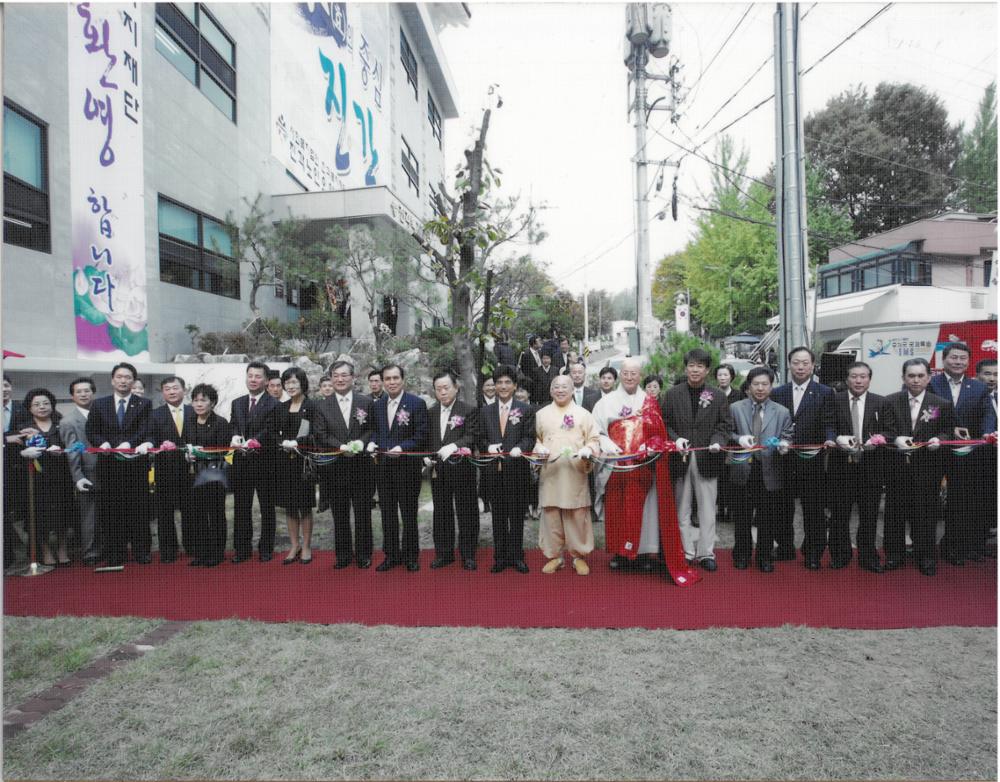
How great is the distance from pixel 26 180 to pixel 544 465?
662cm

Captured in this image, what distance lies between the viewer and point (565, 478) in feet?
15.3

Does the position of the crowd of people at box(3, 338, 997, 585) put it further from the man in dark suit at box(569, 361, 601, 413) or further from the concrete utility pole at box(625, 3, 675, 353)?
the concrete utility pole at box(625, 3, 675, 353)

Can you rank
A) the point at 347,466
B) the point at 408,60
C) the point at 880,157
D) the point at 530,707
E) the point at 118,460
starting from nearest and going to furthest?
the point at 530,707 → the point at 347,466 → the point at 118,460 → the point at 880,157 → the point at 408,60

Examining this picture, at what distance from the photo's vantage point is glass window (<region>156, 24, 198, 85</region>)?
9.76 meters

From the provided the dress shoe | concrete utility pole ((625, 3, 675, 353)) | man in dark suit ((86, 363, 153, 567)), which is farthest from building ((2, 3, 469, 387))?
concrete utility pole ((625, 3, 675, 353))

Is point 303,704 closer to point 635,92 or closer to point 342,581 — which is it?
point 342,581

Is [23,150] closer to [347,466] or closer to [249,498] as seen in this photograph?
Result: [249,498]

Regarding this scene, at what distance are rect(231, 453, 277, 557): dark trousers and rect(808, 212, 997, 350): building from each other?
8.70 m

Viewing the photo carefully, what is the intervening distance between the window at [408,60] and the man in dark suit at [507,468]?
16.5 metres

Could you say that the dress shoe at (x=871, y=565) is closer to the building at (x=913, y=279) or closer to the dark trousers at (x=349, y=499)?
the dark trousers at (x=349, y=499)

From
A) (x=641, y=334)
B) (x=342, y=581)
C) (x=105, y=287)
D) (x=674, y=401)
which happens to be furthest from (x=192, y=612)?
(x=641, y=334)

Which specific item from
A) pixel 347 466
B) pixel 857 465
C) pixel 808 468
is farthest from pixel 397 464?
pixel 857 465

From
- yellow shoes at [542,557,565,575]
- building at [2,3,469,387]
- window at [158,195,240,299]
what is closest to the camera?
yellow shoes at [542,557,565,575]

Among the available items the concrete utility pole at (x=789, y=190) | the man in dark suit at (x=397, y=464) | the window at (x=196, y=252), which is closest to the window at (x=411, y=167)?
the window at (x=196, y=252)
